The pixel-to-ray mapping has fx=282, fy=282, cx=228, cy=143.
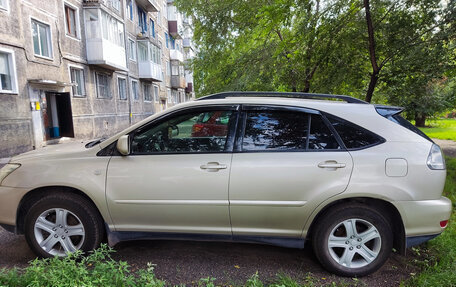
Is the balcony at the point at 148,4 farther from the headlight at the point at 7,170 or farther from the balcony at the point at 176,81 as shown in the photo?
the headlight at the point at 7,170

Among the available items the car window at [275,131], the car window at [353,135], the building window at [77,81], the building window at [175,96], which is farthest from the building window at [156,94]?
the car window at [353,135]

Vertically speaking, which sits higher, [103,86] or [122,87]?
[122,87]

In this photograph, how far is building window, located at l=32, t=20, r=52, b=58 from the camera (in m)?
11.7

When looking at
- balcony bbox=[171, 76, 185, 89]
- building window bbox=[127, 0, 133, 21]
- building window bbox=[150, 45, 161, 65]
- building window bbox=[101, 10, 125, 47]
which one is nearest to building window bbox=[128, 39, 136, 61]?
building window bbox=[127, 0, 133, 21]

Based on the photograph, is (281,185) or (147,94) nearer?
(281,185)

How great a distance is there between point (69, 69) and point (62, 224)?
522 inches

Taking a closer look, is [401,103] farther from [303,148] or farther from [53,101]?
[53,101]

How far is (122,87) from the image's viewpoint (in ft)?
65.1

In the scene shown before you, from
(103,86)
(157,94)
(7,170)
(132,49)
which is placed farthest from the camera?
(157,94)

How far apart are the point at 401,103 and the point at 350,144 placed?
7.00 m

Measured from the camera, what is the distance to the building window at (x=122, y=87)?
19.3 meters

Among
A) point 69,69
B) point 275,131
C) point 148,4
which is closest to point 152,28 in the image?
point 148,4

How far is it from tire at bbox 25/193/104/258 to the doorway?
12016 millimetres

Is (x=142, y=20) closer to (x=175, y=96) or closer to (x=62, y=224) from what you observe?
(x=175, y=96)
